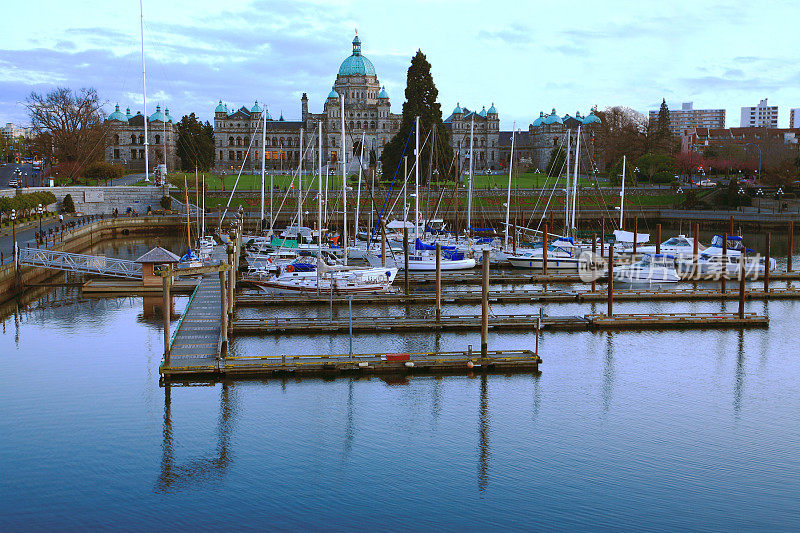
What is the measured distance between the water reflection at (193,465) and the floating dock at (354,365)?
346 centimetres

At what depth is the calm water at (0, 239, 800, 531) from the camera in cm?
2086

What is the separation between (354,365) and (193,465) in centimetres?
911

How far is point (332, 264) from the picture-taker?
49875 millimetres

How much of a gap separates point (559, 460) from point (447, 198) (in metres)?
76.3

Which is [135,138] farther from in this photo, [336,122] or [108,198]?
[108,198]

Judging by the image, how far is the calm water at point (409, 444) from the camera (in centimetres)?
2086

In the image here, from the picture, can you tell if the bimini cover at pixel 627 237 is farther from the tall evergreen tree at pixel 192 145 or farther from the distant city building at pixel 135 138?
the distant city building at pixel 135 138

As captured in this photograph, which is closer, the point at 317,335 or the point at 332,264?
the point at 317,335

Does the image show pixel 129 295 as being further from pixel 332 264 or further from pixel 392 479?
pixel 392 479

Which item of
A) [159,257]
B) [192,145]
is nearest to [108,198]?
[192,145]

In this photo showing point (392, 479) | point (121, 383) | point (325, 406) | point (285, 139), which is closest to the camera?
point (392, 479)

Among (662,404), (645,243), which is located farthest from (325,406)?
(645,243)

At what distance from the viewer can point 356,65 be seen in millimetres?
162000

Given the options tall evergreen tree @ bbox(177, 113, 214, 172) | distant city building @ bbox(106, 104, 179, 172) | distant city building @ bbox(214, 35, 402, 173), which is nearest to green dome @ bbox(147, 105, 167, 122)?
distant city building @ bbox(106, 104, 179, 172)
